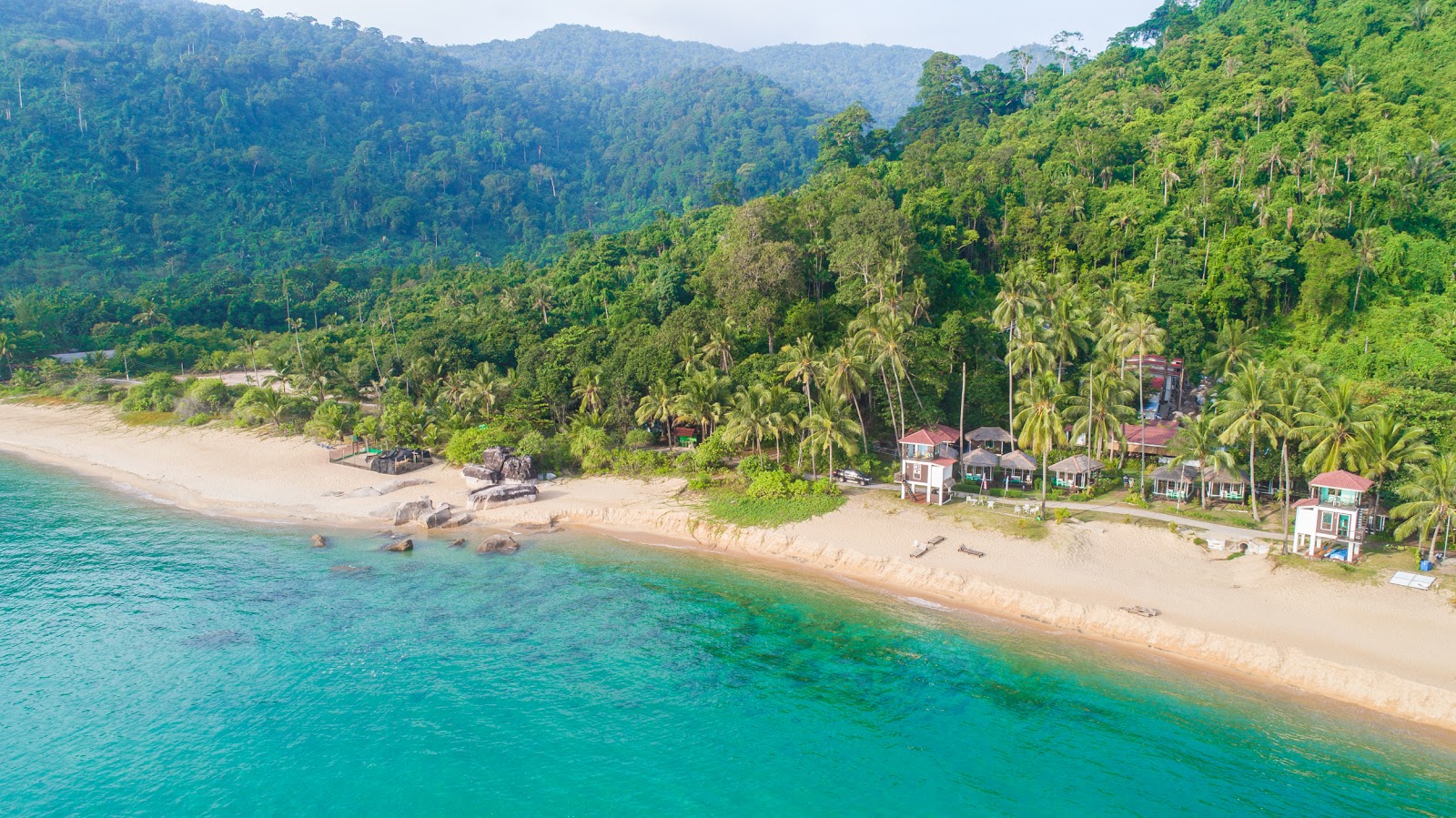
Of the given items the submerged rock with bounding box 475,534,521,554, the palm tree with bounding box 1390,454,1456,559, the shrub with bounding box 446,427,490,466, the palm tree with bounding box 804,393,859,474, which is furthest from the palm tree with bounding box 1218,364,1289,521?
the shrub with bounding box 446,427,490,466

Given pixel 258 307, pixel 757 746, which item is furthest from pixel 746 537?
pixel 258 307

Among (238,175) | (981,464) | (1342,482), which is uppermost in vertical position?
(238,175)

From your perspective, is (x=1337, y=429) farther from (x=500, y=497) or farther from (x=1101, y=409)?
(x=500, y=497)

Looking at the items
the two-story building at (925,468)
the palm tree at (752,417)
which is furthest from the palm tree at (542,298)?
the two-story building at (925,468)

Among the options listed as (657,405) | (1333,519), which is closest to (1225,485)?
(1333,519)

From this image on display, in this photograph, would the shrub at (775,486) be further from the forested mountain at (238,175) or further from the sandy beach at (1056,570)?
the forested mountain at (238,175)

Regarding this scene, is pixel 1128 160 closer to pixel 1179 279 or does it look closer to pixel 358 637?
pixel 1179 279
